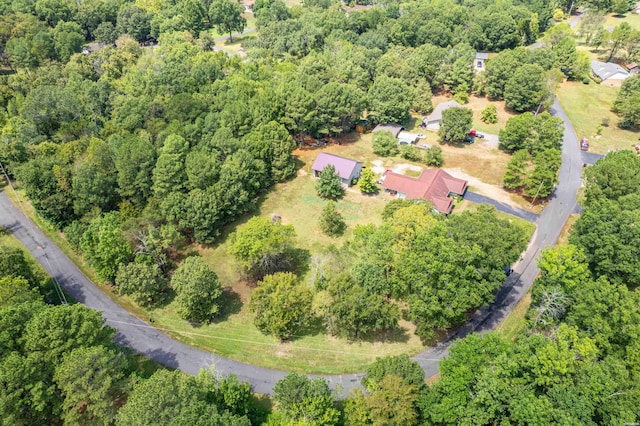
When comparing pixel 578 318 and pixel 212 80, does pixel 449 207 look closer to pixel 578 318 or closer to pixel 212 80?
pixel 578 318

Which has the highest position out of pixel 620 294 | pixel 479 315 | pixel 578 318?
pixel 620 294

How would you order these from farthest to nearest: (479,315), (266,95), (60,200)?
(266,95), (60,200), (479,315)

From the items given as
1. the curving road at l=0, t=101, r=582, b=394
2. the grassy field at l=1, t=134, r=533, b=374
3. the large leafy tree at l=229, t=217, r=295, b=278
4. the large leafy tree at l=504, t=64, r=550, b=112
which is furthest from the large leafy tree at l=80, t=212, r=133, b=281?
the large leafy tree at l=504, t=64, r=550, b=112

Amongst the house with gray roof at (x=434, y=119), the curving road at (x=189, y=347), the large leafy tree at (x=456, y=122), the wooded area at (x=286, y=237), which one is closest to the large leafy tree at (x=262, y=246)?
the wooded area at (x=286, y=237)

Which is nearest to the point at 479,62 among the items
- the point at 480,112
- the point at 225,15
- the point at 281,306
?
the point at 480,112

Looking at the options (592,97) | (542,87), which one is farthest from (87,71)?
(592,97)

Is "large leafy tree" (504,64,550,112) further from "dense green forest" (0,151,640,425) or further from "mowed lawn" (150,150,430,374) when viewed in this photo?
"dense green forest" (0,151,640,425)

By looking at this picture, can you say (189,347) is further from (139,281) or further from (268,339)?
(139,281)
